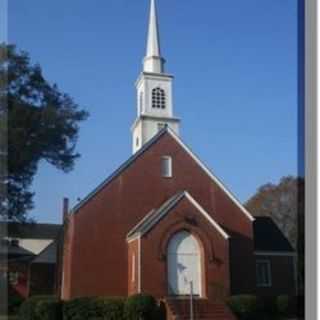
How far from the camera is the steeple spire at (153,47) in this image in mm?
1396

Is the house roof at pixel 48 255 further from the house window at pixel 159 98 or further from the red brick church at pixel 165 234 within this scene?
the house window at pixel 159 98

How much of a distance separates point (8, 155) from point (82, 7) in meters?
0.38

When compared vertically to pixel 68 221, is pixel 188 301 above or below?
below

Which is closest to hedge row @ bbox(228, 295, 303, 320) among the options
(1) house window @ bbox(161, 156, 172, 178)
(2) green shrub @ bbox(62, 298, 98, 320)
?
(2) green shrub @ bbox(62, 298, 98, 320)

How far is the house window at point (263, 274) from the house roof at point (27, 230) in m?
1.10

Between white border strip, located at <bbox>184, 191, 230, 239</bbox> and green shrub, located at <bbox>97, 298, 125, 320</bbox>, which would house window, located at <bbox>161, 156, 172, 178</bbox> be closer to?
white border strip, located at <bbox>184, 191, 230, 239</bbox>

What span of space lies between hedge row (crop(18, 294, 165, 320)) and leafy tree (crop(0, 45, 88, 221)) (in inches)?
10.9

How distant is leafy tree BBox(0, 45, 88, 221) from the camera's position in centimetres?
115

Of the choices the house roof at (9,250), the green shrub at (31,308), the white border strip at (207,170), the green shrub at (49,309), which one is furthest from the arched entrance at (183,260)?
the house roof at (9,250)

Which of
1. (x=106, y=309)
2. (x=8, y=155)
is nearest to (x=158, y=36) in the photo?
(x=8, y=155)

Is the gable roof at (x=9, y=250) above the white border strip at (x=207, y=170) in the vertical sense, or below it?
below

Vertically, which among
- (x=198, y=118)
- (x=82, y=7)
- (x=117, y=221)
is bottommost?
(x=117, y=221)

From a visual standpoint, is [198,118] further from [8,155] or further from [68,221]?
[8,155]

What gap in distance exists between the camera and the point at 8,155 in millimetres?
1127
